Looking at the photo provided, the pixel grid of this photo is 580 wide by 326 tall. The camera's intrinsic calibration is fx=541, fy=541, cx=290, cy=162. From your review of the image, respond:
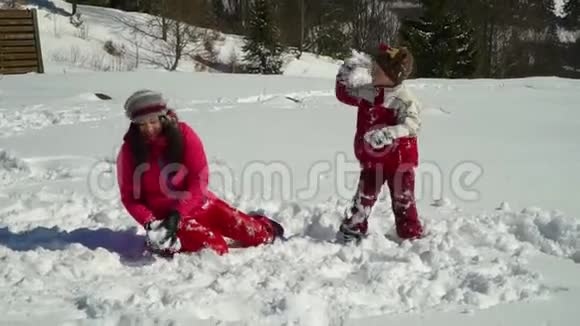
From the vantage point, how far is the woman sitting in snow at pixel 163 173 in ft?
8.93

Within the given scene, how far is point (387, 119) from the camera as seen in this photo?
2.85 m

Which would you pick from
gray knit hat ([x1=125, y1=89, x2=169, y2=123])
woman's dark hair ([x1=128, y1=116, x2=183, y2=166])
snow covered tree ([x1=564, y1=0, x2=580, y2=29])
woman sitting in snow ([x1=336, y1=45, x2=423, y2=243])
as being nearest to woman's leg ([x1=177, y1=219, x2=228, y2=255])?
woman's dark hair ([x1=128, y1=116, x2=183, y2=166])

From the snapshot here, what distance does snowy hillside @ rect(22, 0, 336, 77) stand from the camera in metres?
18.0

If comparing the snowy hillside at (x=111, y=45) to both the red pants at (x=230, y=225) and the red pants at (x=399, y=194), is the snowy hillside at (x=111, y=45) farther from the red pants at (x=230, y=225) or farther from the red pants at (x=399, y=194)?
the red pants at (x=399, y=194)

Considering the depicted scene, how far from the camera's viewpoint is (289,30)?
28.8 meters

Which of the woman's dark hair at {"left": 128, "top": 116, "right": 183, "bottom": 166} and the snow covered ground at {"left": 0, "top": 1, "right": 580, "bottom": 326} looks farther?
the woman's dark hair at {"left": 128, "top": 116, "right": 183, "bottom": 166}

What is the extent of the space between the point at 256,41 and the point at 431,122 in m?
16.3

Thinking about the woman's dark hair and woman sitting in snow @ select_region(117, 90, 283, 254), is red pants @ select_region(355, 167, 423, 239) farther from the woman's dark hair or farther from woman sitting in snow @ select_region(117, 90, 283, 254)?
the woman's dark hair

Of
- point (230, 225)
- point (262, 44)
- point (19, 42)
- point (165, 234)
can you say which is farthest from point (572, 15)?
point (165, 234)

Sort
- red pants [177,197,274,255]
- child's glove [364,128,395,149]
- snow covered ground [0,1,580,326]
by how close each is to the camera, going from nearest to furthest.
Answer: snow covered ground [0,1,580,326] → child's glove [364,128,395,149] → red pants [177,197,274,255]

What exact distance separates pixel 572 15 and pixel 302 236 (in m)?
37.2

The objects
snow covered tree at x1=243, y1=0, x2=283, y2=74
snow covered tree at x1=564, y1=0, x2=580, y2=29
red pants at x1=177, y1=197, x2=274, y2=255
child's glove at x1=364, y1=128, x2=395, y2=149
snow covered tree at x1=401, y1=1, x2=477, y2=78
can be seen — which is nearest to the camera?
child's glove at x1=364, y1=128, x2=395, y2=149

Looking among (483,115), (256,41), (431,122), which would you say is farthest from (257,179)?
Result: (256,41)

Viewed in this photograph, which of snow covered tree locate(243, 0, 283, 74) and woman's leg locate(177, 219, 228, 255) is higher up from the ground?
snow covered tree locate(243, 0, 283, 74)
